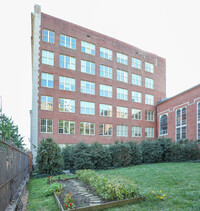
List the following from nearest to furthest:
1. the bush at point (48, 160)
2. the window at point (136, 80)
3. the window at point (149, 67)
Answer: the bush at point (48, 160), the window at point (136, 80), the window at point (149, 67)

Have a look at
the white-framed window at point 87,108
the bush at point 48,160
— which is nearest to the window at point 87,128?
the white-framed window at point 87,108

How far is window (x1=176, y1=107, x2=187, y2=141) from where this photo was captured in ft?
88.8

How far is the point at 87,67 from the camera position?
28.3 m

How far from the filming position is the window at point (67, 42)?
2650 cm

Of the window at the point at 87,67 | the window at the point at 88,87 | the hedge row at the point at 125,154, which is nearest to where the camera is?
the hedge row at the point at 125,154

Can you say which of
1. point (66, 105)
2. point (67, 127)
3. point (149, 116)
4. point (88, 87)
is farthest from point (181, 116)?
point (66, 105)

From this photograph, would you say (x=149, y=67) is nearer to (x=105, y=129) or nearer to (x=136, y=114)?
(x=136, y=114)

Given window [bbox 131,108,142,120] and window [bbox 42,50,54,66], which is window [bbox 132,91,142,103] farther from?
window [bbox 42,50,54,66]

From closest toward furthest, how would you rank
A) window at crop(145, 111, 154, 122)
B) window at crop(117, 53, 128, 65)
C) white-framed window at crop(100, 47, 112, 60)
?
white-framed window at crop(100, 47, 112, 60)
window at crop(117, 53, 128, 65)
window at crop(145, 111, 154, 122)

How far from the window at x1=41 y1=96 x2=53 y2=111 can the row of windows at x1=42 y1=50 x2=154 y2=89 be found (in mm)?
4870

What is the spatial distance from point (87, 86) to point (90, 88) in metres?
0.58

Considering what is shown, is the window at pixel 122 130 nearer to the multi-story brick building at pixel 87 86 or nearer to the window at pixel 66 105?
the multi-story brick building at pixel 87 86

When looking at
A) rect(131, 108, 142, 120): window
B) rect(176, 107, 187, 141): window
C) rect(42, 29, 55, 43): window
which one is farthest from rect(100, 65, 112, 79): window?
rect(176, 107, 187, 141): window

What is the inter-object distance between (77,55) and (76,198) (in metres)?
23.4
